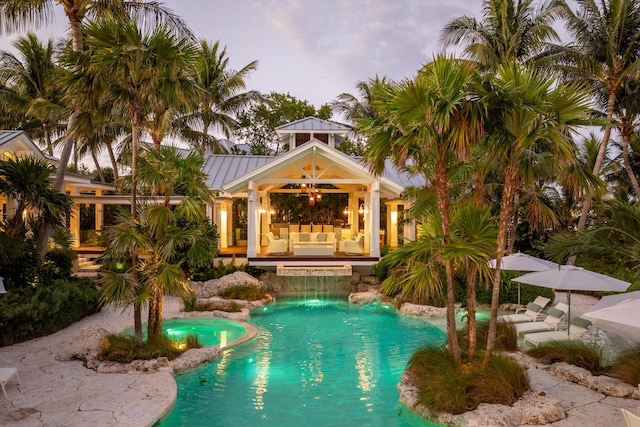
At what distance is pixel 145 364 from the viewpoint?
340 inches

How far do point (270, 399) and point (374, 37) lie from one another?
18.6m

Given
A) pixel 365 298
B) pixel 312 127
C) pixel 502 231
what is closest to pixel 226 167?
pixel 312 127

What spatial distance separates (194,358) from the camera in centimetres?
920

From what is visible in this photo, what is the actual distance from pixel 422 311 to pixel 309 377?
6.16 meters

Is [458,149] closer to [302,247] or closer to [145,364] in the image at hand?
[145,364]

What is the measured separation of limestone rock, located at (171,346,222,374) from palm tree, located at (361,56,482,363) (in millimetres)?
5142

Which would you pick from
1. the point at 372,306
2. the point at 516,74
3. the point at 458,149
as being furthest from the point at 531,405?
the point at 372,306

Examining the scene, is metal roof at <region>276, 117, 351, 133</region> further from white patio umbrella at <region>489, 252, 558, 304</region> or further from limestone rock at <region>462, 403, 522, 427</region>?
limestone rock at <region>462, 403, 522, 427</region>

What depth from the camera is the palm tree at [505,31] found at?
18844 mm

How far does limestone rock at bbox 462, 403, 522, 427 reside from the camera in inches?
245

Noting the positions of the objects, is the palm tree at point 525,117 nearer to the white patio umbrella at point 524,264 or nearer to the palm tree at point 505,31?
the white patio umbrella at point 524,264

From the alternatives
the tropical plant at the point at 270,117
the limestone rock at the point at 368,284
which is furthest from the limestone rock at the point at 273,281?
the tropical plant at the point at 270,117

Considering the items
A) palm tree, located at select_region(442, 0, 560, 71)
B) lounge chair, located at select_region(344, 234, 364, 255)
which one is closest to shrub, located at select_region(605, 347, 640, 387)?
lounge chair, located at select_region(344, 234, 364, 255)

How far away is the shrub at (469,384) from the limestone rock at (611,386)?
4.57ft
